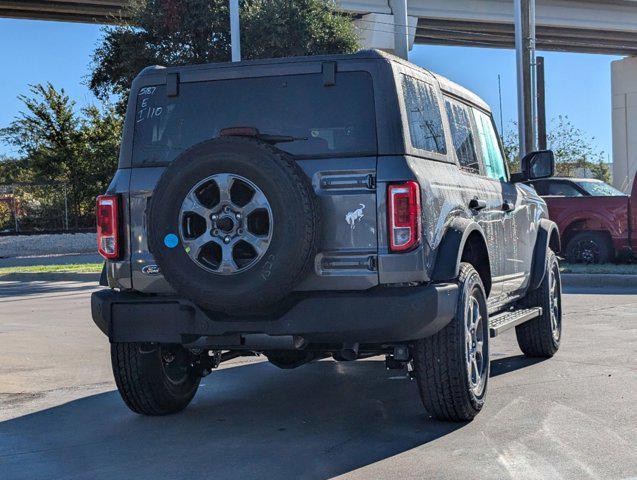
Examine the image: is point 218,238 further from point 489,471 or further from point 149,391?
point 489,471

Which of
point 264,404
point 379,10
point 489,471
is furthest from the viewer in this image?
point 379,10

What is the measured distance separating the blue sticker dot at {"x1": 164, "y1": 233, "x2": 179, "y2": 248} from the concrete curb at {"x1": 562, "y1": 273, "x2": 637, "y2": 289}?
1087 centimetres

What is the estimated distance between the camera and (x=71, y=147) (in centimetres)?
3519

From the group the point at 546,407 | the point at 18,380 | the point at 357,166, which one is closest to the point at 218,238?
the point at 357,166

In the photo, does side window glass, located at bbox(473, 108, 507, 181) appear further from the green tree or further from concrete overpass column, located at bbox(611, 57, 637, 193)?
concrete overpass column, located at bbox(611, 57, 637, 193)

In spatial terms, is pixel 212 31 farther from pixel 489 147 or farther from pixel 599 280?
pixel 489 147

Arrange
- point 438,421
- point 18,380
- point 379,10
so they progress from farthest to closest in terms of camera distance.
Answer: point 379,10
point 18,380
point 438,421

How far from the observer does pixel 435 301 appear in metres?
5.18

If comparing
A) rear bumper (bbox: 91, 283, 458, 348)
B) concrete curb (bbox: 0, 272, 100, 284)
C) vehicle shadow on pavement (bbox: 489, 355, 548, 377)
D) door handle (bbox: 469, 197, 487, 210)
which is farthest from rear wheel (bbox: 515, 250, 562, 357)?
concrete curb (bbox: 0, 272, 100, 284)

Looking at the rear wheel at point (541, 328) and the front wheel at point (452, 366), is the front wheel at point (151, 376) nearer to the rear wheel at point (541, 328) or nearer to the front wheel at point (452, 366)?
the front wheel at point (452, 366)

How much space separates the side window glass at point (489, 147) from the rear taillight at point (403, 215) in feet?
7.13

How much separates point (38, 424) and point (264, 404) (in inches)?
57.4

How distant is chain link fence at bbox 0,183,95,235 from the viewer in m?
34.4

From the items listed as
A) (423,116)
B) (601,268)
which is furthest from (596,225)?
(423,116)
